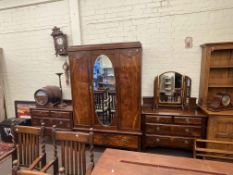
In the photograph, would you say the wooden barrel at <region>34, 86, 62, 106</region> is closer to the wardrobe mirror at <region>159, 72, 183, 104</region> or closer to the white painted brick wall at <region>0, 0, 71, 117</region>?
the white painted brick wall at <region>0, 0, 71, 117</region>

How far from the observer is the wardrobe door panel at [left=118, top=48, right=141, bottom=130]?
2521mm

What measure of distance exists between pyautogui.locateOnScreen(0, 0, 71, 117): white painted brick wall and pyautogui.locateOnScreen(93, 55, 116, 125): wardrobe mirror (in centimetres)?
106

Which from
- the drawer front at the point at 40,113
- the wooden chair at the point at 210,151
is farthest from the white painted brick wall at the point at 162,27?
the drawer front at the point at 40,113

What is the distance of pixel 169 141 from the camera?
2.70 metres

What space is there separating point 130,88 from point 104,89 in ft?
1.46

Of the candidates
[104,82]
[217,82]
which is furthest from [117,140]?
[217,82]

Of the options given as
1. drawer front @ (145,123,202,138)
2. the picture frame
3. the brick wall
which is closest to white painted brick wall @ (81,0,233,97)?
the brick wall

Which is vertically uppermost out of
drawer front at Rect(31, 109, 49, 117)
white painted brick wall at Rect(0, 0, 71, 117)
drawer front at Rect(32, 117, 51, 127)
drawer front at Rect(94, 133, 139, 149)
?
white painted brick wall at Rect(0, 0, 71, 117)

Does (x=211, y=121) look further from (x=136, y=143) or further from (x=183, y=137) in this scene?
(x=136, y=143)

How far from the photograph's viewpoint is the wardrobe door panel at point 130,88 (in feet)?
8.27

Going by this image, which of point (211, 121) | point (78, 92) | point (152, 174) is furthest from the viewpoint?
point (78, 92)

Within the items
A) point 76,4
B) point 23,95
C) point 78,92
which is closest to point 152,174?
point 78,92

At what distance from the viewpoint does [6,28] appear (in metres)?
3.78

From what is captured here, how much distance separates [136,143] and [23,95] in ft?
9.40
